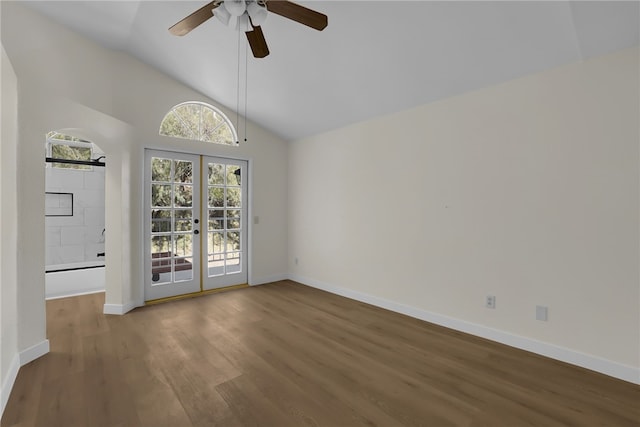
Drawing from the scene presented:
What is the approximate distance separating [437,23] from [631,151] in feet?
5.77

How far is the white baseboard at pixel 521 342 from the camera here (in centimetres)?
229

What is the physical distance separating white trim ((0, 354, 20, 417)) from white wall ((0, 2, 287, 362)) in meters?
0.20

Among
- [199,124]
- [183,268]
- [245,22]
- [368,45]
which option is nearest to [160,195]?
[183,268]

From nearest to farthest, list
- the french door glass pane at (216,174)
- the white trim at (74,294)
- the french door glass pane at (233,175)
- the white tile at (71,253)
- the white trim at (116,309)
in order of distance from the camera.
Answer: the white trim at (116,309)
the white trim at (74,294)
the french door glass pane at (216,174)
the french door glass pane at (233,175)
the white tile at (71,253)

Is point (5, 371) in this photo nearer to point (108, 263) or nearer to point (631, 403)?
point (108, 263)

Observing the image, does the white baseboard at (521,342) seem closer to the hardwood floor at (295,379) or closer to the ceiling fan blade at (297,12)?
the hardwood floor at (295,379)

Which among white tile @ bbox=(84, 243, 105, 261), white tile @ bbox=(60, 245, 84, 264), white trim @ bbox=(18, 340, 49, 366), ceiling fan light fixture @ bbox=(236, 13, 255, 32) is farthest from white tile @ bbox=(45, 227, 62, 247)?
ceiling fan light fixture @ bbox=(236, 13, 255, 32)

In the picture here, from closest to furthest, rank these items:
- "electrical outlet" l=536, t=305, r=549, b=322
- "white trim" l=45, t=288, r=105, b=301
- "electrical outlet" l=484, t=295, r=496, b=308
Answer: "electrical outlet" l=536, t=305, r=549, b=322 → "electrical outlet" l=484, t=295, r=496, b=308 → "white trim" l=45, t=288, r=105, b=301

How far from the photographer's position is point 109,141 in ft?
11.5

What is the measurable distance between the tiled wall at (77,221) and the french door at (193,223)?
3.34m

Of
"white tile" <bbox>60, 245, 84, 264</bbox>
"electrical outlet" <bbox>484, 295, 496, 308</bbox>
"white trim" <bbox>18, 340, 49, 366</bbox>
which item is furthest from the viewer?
"white tile" <bbox>60, 245, 84, 264</bbox>

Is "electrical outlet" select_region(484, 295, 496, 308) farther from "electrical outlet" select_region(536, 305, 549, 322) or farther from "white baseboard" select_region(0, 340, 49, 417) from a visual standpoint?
"white baseboard" select_region(0, 340, 49, 417)

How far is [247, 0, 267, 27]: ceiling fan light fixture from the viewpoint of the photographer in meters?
1.95

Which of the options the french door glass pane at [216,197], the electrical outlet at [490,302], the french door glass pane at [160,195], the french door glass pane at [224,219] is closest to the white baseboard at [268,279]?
the french door glass pane at [224,219]
